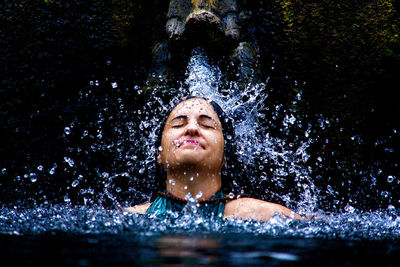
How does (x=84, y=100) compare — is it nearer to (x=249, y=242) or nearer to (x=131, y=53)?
(x=131, y=53)

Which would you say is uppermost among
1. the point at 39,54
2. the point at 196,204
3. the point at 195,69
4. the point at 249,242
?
the point at 39,54

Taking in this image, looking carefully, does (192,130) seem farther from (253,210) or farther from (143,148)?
(143,148)

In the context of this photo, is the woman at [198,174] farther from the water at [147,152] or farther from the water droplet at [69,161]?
the water droplet at [69,161]

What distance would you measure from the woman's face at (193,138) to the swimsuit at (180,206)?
8.4 inches

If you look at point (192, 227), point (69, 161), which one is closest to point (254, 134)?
point (69, 161)

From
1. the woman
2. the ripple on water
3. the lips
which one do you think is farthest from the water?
the ripple on water

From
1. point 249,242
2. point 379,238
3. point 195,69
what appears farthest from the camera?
point 195,69

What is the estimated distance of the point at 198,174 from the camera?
3012mm

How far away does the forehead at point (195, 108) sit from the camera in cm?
318

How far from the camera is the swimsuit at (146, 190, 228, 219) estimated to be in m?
2.93

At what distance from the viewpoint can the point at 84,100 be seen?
165 inches

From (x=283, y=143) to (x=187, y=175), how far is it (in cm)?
136

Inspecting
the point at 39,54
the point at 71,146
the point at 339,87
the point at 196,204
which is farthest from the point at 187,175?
the point at 39,54

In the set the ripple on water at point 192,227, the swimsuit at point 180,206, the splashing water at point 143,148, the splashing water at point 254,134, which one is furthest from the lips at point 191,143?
the splashing water at point 254,134
